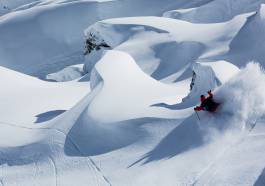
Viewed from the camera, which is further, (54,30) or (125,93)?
(54,30)

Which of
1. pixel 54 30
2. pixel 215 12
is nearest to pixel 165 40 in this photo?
pixel 215 12

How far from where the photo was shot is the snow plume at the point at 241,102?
11.5m

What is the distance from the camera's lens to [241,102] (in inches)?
467

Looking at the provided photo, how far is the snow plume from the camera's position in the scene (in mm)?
11531

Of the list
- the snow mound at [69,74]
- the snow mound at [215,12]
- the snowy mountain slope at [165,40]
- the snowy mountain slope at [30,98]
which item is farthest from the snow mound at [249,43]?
the snow mound at [69,74]

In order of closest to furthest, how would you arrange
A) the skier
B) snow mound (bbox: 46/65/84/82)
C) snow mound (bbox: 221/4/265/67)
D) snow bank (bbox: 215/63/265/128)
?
1. snow bank (bbox: 215/63/265/128)
2. the skier
3. snow mound (bbox: 221/4/265/67)
4. snow mound (bbox: 46/65/84/82)

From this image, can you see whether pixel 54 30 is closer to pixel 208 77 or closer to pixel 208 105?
pixel 208 77

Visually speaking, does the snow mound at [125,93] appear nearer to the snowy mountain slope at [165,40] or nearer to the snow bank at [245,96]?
the snow bank at [245,96]

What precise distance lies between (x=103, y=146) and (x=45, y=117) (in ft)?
15.9

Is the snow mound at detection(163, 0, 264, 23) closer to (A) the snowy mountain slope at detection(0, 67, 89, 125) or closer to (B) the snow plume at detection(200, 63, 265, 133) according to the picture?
(A) the snowy mountain slope at detection(0, 67, 89, 125)

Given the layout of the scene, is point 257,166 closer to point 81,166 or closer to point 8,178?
point 81,166

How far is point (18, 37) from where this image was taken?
46188 mm

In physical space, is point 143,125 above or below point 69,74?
above

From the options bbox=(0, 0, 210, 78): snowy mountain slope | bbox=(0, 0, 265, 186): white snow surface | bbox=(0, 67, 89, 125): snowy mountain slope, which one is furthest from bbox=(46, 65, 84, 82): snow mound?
bbox=(0, 67, 89, 125): snowy mountain slope
